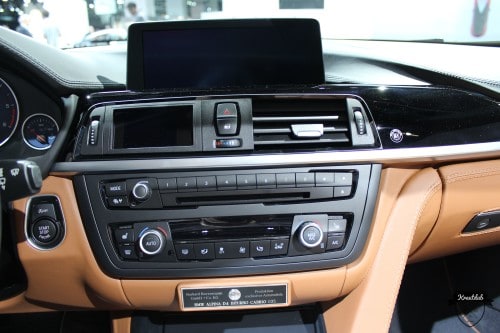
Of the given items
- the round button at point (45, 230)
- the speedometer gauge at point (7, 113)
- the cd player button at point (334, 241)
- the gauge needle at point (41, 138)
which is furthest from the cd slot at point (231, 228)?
the speedometer gauge at point (7, 113)

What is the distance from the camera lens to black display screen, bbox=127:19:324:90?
148 cm

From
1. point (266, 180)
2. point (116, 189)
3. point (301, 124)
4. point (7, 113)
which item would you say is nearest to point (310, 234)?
point (266, 180)

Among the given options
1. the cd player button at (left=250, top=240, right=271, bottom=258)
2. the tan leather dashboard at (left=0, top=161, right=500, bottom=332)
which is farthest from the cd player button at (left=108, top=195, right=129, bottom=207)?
the cd player button at (left=250, top=240, right=271, bottom=258)

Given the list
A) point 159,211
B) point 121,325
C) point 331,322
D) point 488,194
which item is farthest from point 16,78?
point 488,194

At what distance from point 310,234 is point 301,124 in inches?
11.4

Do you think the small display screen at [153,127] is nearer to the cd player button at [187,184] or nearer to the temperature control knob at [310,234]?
the cd player button at [187,184]

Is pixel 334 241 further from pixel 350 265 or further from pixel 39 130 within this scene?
pixel 39 130

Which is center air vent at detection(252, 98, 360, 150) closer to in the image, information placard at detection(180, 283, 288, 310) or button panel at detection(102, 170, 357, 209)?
button panel at detection(102, 170, 357, 209)

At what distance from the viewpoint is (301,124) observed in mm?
1281

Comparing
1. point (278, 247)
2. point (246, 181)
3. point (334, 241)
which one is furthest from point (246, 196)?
point (334, 241)

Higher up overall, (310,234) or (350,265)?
(310,234)

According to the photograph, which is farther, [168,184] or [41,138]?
[41,138]

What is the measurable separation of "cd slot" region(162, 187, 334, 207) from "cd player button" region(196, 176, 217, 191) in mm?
14

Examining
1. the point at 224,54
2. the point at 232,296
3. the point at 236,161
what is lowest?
the point at 232,296
